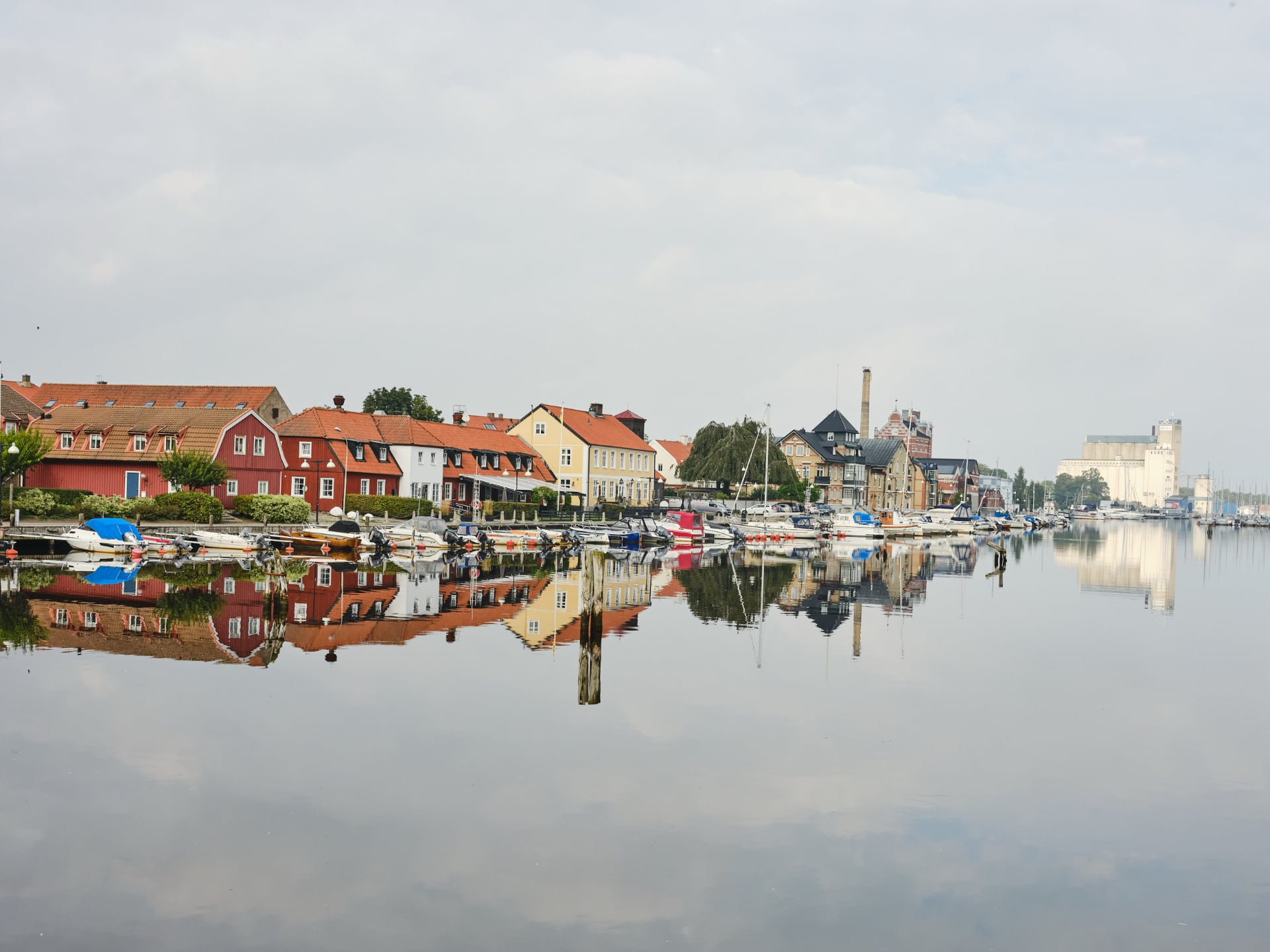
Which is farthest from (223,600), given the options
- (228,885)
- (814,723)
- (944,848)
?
(944,848)

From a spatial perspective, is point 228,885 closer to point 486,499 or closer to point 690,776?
point 690,776

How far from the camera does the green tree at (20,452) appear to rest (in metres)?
52.2

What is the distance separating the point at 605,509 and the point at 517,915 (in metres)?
77.6

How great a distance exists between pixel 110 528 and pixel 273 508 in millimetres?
13008

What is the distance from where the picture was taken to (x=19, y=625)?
28547 mm

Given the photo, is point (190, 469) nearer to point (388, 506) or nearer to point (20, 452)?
point (20, 452)

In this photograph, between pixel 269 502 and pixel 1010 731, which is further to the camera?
pixel 269 502

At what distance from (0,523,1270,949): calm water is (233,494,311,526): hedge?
94.7 ft

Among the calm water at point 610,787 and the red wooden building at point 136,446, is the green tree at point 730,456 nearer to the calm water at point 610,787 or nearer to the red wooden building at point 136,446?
the red wooden building at point 136,446

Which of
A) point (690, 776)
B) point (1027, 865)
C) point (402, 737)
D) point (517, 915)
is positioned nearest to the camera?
point (517, 915)

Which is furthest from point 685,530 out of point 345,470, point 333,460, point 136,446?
point 136,446

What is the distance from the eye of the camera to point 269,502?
6300cm

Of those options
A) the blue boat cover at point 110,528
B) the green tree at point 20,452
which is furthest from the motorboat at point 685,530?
the green tree at point 20,452

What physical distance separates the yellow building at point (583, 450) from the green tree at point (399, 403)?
12.2 meters
